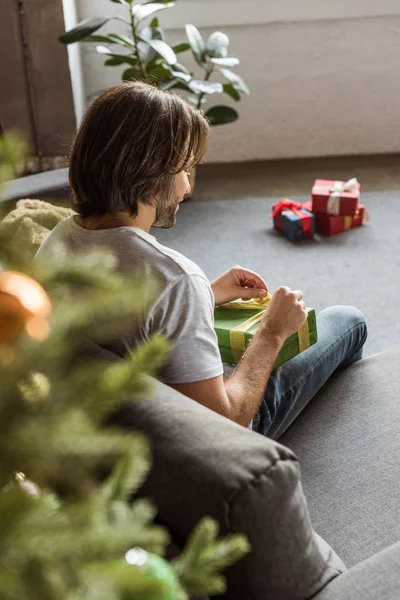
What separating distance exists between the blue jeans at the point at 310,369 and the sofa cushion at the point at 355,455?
0.03m

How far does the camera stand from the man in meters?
1.19

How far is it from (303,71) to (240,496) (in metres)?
3.42

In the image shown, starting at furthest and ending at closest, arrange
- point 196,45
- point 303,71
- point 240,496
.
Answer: point 303,71
point 196,45
point 240,496

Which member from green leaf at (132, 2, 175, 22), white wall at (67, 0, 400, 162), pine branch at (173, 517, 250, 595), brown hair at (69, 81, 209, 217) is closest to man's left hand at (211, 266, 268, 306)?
brown hair at (69, 81, 209, 217)

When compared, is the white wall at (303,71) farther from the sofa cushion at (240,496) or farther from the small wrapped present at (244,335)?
the sofa cushion at (240,496)

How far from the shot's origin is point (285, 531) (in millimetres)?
793

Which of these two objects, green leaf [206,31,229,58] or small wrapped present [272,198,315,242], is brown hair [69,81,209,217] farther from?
green leaf [206,31,229,58]

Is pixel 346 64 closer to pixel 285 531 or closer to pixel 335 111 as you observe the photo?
pixel 335 111

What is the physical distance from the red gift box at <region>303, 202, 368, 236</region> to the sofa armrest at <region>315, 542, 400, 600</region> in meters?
2.38

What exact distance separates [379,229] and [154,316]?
7.10ft

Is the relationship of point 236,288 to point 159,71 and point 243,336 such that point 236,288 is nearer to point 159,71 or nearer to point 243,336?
point 243,336

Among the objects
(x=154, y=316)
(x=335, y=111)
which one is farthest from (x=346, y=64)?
(x=154, y=316)

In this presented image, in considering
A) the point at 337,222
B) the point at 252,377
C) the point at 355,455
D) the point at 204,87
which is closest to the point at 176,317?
the point at 252,377

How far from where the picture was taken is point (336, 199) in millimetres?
3129
